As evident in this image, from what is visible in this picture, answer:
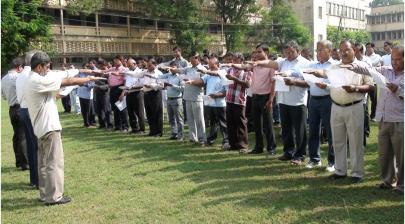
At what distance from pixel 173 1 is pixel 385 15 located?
177ft

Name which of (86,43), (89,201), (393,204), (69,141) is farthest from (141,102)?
(86,43)

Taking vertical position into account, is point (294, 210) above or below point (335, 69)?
below

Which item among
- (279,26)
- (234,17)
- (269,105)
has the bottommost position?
(269,105)

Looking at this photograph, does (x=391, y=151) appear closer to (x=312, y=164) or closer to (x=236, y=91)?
(x=312, y=164)

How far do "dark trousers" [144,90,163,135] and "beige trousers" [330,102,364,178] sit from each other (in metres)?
4.95

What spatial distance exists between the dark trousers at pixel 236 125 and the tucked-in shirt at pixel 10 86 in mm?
3679

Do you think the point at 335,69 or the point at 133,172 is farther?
the point at 133,172

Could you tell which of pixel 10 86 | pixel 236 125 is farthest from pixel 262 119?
pixel 10 86

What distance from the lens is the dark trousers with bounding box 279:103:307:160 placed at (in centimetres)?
687

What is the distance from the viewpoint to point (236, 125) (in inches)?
327

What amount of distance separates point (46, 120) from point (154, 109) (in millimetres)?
4687

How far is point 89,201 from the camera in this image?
571 centimetres

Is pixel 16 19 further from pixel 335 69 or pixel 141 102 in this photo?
pixel 335 69

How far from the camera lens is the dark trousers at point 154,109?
10.0 meters
